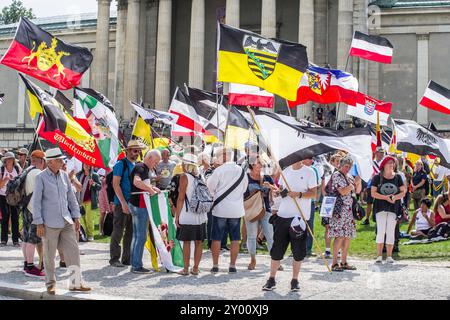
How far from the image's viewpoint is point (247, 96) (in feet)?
48.5

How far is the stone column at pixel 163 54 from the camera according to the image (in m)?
44.6

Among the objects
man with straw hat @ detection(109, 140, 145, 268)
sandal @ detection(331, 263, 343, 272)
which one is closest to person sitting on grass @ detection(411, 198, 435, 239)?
sandal @ detection(331, 263, 343, 272)

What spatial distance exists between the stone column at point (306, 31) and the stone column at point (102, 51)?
1402 centimetres

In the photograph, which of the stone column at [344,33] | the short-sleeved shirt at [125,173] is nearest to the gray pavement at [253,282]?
the short-sleeved shirt at [125,173]

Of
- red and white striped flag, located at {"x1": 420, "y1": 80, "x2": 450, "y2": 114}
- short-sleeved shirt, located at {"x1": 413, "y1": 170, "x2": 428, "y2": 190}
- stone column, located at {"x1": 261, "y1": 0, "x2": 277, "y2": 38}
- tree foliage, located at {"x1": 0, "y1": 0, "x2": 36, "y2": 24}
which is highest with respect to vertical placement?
tree foliage, located at {"x1": 0, "y1": 0, "x2": 36, "y2": 24}

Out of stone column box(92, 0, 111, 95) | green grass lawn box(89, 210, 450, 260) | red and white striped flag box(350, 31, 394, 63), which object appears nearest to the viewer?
green grass lawn box(89, 210, 450, 260)

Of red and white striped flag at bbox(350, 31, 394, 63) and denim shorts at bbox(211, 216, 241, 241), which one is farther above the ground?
red and white striped flag at bbox(350, 31, 394, 63)

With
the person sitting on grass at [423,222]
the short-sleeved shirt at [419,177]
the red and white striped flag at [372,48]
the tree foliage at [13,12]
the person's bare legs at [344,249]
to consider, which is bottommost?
the person's bare legs at [344,249]

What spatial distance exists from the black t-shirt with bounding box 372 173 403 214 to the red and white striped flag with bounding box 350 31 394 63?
7.75 metres

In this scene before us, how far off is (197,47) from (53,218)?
113 ft

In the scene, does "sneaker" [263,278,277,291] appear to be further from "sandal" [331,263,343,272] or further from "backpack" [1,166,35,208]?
"backpack" [1,166,35,208]

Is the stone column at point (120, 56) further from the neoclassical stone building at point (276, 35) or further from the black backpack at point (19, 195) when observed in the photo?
the black backpack at point (19, 195)

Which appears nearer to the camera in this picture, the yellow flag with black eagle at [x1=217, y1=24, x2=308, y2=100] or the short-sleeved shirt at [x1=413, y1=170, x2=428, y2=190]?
the yellow flag with black eagle at [x1=217, y1=24, x2=308, y2=100]

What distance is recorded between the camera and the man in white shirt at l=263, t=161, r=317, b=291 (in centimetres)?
1004
